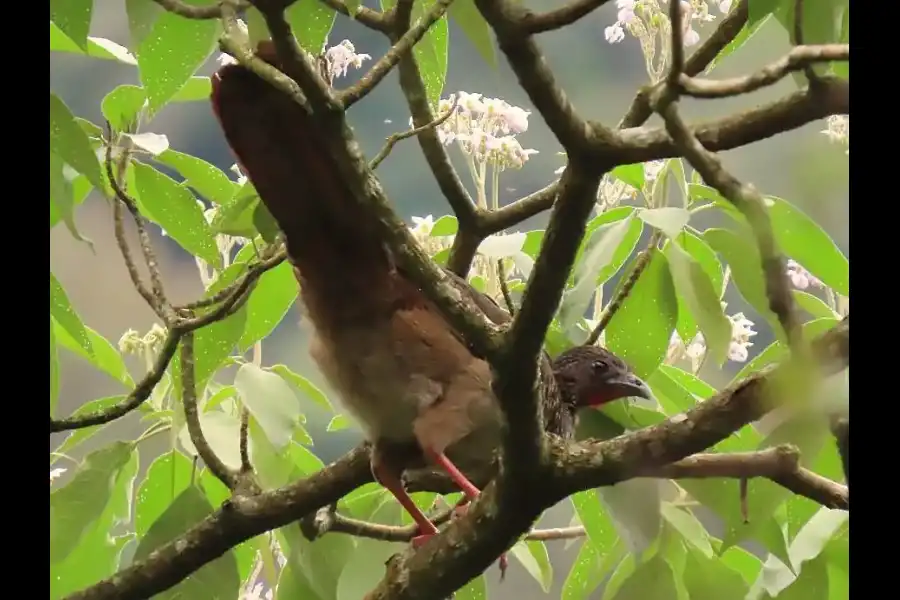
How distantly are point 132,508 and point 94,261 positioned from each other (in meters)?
0.37

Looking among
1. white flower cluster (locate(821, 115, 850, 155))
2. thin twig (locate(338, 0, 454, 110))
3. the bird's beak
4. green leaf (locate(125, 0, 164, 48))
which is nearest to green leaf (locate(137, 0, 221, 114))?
green leaf (locate(125, 0, 164, 48))

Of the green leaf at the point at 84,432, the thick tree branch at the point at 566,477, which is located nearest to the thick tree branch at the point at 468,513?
the thick tree branch at the point at 566,477

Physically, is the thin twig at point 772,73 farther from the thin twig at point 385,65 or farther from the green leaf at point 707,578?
the green leaf at point 707,578

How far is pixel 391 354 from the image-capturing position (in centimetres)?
113

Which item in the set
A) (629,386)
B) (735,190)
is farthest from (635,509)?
(735,190)

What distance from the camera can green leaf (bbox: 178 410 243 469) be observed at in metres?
1.13

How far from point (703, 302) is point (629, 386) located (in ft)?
1.18

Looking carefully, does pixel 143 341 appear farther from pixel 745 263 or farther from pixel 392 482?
pixel 745 263

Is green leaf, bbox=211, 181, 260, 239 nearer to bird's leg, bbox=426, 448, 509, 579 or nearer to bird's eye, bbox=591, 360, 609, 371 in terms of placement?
bird's leg, bbox=426, 448, 509, 579

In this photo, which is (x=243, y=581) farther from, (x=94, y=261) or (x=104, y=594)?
(x=94, y=261)

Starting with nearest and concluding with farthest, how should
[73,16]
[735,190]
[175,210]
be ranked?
[735,190] → [73,16] → [175,210]

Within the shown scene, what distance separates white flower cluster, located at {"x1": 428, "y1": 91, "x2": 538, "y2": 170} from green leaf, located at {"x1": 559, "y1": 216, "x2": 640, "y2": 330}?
9.5 inches

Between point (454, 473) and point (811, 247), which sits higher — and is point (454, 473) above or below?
below

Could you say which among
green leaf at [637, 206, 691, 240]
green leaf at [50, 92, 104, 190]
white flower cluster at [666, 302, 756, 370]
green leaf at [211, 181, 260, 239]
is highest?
green leaf at [211, 181, 260, 239]
